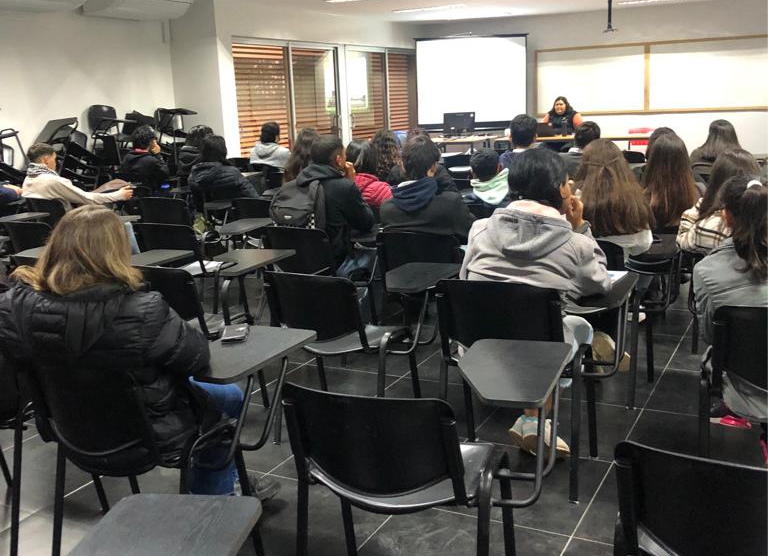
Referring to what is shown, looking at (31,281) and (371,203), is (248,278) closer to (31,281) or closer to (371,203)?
(371,203)

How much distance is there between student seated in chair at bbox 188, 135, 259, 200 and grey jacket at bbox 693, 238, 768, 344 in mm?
4169

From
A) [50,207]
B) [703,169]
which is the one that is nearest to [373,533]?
[703,169]

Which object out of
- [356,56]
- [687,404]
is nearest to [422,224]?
[687,404]

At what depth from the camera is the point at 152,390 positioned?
6.48 feet

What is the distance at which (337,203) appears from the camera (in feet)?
13.6

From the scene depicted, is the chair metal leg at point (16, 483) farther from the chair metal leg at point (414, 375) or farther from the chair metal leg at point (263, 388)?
the chair metal leg at point (414, 375)

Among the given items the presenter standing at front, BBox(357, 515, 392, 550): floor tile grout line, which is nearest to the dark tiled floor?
BBox(357, 515, 392, 550): floor tile grout line

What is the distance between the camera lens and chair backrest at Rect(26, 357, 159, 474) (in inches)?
74.9

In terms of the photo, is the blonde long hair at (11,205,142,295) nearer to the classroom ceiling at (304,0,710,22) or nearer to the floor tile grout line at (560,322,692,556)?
the floor tile grout line at (560,322,692,556)

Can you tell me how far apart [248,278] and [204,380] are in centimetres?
406

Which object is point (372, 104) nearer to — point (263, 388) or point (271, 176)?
point (271, 176)

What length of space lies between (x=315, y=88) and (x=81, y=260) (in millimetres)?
9137

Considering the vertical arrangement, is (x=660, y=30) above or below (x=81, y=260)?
above

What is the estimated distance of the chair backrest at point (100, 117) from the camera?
26.5 feet
